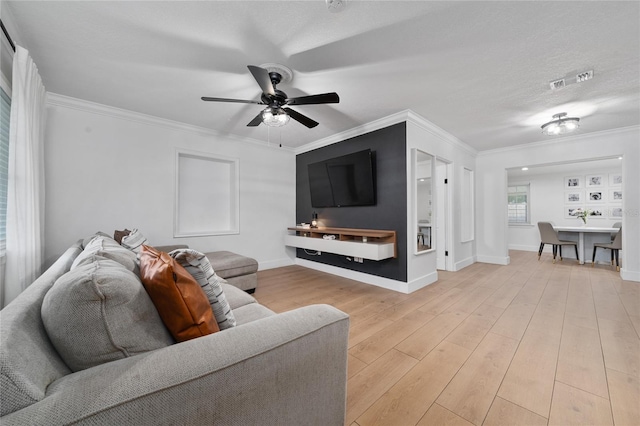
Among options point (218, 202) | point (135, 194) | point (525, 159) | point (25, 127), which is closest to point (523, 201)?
point (525, 159)

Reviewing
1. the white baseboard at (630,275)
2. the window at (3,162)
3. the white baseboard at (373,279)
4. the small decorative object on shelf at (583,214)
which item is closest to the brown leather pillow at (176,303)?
the window at (3,162)

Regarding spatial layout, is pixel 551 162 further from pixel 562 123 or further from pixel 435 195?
pixel 435 195

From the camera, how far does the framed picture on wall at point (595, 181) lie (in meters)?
6.34

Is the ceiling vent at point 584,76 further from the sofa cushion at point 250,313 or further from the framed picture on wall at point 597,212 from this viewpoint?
the framed picture on wall at point 597,212

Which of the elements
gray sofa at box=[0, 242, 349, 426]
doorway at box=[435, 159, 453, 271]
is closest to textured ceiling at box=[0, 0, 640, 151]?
doorway at box=[435, 159, 453, 271]

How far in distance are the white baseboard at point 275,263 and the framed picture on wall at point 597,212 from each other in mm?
7792

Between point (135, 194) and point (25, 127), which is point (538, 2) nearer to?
point (25, 127)

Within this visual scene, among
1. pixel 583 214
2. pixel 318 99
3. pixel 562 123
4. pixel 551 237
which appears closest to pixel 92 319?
pixel 318 99

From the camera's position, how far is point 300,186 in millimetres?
5176

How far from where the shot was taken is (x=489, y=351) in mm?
1937

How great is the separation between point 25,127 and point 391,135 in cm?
375

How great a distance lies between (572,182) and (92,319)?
9.62 m

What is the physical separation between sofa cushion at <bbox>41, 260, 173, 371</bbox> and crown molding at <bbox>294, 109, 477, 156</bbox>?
345 centimetres

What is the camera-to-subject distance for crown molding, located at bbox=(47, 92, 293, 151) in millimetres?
2906
